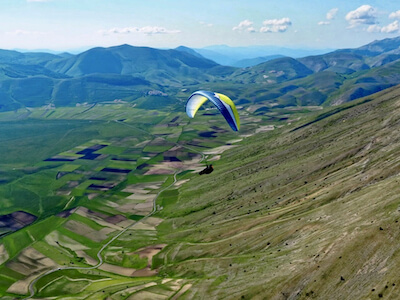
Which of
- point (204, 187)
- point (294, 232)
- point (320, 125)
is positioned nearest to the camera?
point (294, 232)

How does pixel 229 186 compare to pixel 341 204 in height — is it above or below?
below

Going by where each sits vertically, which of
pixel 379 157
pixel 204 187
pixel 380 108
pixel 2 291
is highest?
pixel 380 108

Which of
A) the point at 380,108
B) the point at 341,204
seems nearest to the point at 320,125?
the point at 380,108

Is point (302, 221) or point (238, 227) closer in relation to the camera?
point (302, 221)

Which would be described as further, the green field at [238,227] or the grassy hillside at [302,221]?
the green field at [238,227]

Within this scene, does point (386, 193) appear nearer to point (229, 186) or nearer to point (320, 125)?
point (229, 186)

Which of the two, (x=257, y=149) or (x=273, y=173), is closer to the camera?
(x=273, y=173)

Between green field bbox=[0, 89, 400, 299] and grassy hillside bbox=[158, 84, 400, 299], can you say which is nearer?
grassy hillside bbox=[158, 84, 400, 299]

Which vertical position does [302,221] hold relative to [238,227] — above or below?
above
